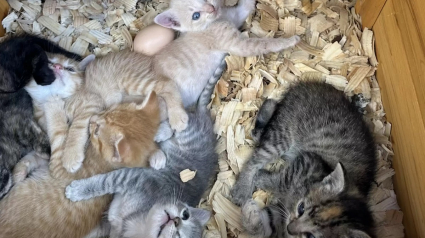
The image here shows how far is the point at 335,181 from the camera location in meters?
1.65

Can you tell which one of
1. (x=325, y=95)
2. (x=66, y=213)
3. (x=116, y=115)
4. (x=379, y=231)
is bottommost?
(x=66, y=213)

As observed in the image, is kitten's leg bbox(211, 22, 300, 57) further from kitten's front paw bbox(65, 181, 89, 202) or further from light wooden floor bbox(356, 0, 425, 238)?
kitten's front paw bbox(65, 181, 89, 202)

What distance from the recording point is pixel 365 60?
2.19 meters

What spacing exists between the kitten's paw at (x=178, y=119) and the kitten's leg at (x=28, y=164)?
2.39 feet

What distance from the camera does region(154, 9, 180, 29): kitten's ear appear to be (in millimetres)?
2232

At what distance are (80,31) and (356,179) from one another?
187cm

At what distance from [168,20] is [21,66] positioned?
85cm

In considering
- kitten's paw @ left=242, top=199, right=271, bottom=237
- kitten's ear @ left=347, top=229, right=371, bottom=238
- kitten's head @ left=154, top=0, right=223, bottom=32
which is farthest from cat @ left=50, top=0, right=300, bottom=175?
kitten's ear @ left=347, top=229, right=371, bottom=238

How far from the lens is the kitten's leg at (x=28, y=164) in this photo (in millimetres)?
1993

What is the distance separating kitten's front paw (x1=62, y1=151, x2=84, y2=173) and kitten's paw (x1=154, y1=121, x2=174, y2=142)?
42cm

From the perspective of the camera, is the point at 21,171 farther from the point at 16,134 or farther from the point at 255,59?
the point at 255,59

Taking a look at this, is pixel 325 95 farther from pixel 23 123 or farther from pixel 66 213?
pixel 23 123

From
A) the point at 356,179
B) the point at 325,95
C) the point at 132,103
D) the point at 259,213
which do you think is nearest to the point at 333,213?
the point at 356,179

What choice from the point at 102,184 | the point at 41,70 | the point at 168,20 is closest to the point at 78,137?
the point at 102,184
